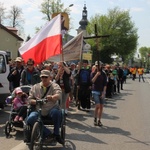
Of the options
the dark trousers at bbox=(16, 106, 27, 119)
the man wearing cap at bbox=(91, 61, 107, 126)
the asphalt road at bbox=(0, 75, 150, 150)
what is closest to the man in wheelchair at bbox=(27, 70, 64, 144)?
the asphalt road at bbox=(0, 75, 150, 150)

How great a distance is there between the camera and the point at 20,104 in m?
8.31

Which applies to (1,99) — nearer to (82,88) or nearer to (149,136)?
(82,88)

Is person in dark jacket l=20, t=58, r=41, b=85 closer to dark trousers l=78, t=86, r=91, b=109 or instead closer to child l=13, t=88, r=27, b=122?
child l=13, t=88, r=27, b=122

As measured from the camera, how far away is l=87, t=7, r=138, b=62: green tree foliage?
65.5 metres

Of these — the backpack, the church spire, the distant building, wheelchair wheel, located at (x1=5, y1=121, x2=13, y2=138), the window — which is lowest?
wheelchair wheel, located at (x1=5, y1=121, x2=13, y2=138)

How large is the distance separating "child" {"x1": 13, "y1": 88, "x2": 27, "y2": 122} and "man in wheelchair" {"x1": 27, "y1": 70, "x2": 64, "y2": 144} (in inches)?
51.6

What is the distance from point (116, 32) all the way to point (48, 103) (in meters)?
60.6

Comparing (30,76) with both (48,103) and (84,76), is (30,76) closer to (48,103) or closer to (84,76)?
(48,103)

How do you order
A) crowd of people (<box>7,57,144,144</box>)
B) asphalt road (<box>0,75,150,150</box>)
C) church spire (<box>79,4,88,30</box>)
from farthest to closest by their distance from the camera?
church spire (<box>79,4,88,30</box>) < asphalt road (<box>0,75,150,150</box>) < crowd of people (<box>7,57,144,144</box>)

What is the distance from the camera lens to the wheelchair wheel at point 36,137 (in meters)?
6.11

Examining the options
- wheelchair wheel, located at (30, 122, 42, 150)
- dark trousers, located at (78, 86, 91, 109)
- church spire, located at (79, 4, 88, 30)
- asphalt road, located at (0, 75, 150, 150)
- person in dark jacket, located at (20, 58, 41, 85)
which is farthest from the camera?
church spire, located at (79, 4, 88, 30)

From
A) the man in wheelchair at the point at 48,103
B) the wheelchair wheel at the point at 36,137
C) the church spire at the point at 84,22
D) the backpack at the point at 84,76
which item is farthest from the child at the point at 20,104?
the church spire at the point at 84,22

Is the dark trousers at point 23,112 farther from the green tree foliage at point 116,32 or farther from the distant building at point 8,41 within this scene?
the green tree foliage at point 116,32

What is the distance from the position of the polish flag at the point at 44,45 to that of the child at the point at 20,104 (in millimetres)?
859
